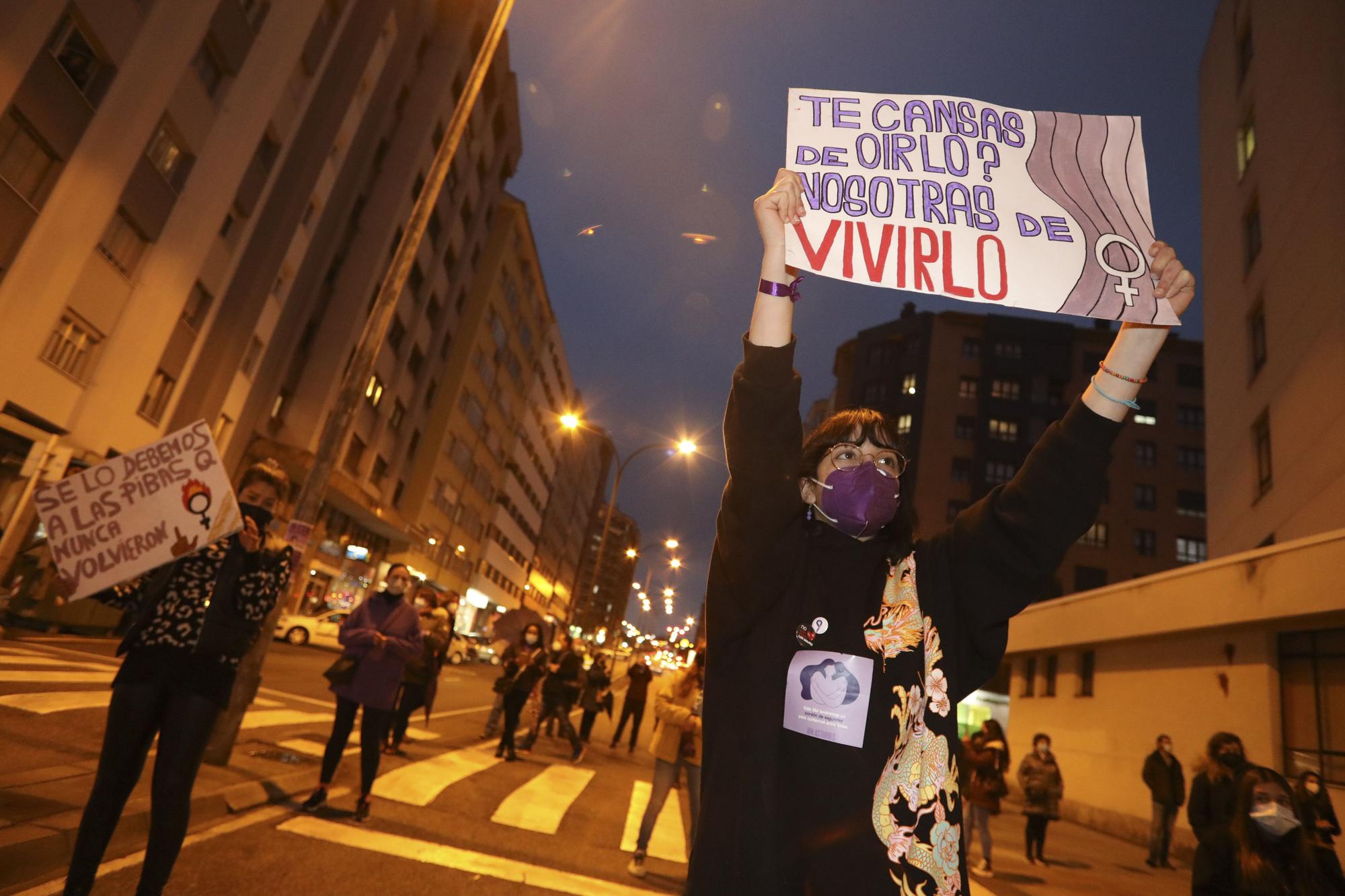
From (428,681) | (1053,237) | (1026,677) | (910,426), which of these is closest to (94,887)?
(1053,237)

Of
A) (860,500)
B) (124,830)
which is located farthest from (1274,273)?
(124,830)

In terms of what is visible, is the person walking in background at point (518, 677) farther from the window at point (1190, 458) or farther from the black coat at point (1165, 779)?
the window at point (1190, 458)

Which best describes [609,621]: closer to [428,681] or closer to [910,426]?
[910,426]

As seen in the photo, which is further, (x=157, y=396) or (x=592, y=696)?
(x=157, y=396)

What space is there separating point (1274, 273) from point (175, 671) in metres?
21.5

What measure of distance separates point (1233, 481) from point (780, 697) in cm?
2166

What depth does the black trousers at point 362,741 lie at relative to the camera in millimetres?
6125

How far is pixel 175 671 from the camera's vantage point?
12.0ft

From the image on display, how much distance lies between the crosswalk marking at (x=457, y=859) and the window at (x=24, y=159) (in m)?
14.9

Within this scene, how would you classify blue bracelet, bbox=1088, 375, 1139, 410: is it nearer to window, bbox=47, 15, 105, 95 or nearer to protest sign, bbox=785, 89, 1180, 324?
protest sign, bbox=785, 89, 1180, 324

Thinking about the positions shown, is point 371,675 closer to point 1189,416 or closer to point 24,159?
point 24,159

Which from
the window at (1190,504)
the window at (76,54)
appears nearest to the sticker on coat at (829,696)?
the window at (76,54)

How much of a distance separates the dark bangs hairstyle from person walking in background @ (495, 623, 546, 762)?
31.4 feet

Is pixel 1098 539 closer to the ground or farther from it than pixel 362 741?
farther from it
